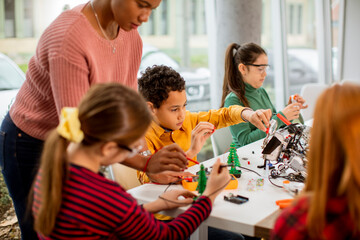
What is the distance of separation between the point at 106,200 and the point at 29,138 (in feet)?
1.68

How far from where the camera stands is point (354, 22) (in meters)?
5.77

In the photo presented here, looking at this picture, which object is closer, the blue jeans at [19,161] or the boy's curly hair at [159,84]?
the blue jeans at [19,161]

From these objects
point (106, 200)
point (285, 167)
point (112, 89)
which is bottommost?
point (285, 167)

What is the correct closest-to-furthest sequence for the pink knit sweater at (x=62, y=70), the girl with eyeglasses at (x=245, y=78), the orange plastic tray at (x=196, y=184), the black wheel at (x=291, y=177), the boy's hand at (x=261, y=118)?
the pink knit sweater at (x=62, y=70)
the orange plastic tray at (x=196, y=184)
the black wheel at (x=291, y=177)
the boy's hand at (x=261, y=118)
the girl with eyeglasses at (x=245, y=78)

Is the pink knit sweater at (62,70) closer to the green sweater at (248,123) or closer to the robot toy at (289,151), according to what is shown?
the robot toy at (289,151)

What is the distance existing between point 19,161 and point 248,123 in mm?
1649

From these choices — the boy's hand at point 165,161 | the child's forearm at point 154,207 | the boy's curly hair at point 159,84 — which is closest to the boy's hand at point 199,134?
the boy's curly hair at point 159,84

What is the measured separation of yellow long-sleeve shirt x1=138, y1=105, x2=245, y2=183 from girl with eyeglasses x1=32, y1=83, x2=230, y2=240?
691mm

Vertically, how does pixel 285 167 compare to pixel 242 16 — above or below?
below

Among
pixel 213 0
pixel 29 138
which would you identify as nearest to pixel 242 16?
pixel 213 0

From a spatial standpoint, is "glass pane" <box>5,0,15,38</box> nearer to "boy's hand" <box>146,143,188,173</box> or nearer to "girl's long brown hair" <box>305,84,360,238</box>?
"boy's hand" <box>146,143,188,173</box>

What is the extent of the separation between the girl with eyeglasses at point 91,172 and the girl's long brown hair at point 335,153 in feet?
1.69

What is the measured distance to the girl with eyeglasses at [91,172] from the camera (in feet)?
3.79

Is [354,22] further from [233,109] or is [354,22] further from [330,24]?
[233,109]
